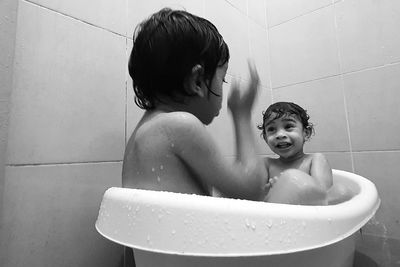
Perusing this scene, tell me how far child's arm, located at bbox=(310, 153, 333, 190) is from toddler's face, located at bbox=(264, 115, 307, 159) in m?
0.08

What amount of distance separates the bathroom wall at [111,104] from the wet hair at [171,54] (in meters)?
0.17

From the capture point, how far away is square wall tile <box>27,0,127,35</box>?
0.61 metres

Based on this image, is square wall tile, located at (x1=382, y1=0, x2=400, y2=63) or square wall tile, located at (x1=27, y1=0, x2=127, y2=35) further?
square wall tile, located at (x1=382, y1=0, x2=400, y2=63)

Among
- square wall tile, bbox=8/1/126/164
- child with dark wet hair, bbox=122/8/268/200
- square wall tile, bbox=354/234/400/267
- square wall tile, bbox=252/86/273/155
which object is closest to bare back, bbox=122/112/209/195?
child with dark wet hair, bbox=122/8/268/200

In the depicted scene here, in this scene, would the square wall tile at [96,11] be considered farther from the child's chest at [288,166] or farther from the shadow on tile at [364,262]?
the shadow on tile at [364,262]

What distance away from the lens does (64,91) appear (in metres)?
0.60

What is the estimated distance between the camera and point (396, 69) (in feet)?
3.17

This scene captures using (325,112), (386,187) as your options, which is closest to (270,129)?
(325,112)

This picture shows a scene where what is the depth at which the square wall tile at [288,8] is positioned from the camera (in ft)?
3.93

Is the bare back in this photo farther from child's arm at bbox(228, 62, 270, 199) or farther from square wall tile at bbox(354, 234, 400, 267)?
square wall tile at bbox(354, 234, 400, 267)

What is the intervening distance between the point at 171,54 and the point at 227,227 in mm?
359

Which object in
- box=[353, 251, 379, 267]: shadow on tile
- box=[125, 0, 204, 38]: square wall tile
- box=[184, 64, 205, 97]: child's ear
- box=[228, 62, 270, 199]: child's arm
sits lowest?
box=[353, 251, 379, 267]: shadow on tile

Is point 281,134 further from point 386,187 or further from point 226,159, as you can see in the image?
point 386,187

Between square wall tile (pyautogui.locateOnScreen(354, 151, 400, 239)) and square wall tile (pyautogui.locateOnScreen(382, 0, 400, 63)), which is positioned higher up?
square wall tile (pyautogui.locateOnScreen(382, 0, 400, 63))
